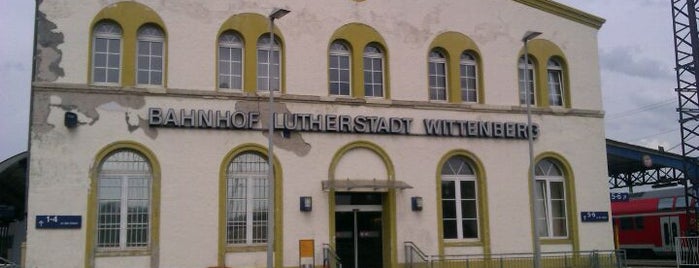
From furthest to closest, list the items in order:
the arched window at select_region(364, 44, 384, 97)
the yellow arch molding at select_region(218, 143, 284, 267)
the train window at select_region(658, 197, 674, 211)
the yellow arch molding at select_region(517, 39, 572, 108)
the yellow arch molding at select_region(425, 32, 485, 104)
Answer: the train window at select_region(658, 197, 674, 211) → the yellow arch molding at select_region(517, 39, 572, 108) → the yellow arch molding at select_region(425, 32, 485, 104) → the arched window at select_region(364, 44, 384, 97) → the yellow arch molding at select_region(218, 143, 284, 267)

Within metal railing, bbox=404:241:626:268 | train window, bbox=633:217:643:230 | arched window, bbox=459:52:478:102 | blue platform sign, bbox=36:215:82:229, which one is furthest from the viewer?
train window, bbox=633:217:643:230

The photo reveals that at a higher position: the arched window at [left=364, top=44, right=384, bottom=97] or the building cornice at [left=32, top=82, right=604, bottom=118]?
the arched window at [left=364, top=44, right=384, bottom=97]

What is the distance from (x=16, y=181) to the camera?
93.7ft

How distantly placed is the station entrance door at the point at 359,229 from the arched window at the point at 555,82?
25.0ft

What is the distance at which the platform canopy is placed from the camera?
3303 cm

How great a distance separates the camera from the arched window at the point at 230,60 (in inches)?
846

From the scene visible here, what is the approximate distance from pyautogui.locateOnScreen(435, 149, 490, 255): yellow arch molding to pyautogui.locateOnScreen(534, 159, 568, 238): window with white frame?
2.16 meters

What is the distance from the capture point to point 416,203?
22.7 meters

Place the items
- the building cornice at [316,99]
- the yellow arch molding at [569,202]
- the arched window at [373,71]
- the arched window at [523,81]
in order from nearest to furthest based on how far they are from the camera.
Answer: the building cornice at [316,99], the arched window at [373,71], the yellow arch molding at [569,202], the arched window at [523,81]

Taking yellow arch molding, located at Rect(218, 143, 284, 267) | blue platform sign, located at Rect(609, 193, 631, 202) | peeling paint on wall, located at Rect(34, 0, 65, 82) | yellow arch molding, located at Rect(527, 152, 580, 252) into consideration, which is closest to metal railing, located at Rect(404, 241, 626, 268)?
yellow arch molding, located at Rect(527, 152, 580, 252)

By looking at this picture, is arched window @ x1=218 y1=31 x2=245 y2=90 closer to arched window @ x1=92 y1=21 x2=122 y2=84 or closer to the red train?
arched window @ x1=92 y1=21 x2=122 y2=84

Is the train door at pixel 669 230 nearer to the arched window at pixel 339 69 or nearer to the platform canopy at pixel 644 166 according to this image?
the platform canopy at pixel 644 166

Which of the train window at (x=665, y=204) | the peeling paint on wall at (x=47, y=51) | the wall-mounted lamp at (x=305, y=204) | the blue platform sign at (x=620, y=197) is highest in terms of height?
the peeling paint on wall at (x=47, y=51)

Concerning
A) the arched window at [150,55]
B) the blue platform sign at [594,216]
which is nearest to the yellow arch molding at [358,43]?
the arched window at [150,55]
